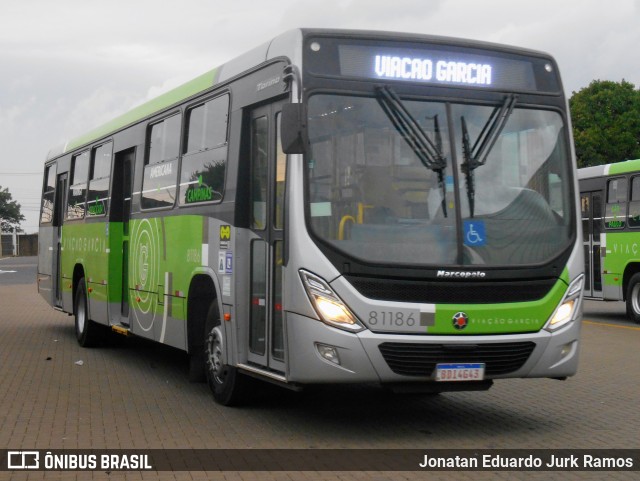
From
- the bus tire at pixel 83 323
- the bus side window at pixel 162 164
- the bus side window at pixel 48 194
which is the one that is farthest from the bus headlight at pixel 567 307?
the bus side window at pixel 48 194

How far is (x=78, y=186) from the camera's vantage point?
56.5ft

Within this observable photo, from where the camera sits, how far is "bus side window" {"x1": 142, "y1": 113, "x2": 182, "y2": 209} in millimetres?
12117

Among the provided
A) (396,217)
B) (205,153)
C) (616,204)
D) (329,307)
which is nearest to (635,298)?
(616,204)

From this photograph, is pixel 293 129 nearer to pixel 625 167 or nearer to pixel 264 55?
pixel 264 55

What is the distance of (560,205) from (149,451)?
3946mm

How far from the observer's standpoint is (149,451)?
8.24m

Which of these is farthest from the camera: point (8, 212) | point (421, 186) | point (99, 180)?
point (8, 212)

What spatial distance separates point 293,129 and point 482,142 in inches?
63.5

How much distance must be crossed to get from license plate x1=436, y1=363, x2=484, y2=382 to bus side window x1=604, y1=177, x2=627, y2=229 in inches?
529

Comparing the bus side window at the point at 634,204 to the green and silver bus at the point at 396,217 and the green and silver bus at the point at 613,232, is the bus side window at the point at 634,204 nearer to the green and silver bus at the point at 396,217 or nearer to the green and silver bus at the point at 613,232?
the green and silver bus at the point at 613,232

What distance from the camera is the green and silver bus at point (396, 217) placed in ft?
28.0
